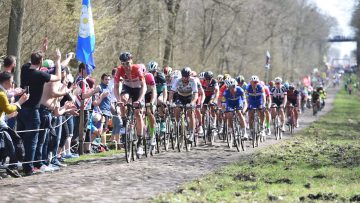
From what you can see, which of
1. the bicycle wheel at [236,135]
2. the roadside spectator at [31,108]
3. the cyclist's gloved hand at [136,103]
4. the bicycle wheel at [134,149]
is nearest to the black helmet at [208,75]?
the bicycle wheel at [236,135]

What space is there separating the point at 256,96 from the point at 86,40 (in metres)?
7.19

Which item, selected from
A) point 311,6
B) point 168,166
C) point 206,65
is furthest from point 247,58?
point 168,166

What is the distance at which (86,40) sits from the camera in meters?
16.7

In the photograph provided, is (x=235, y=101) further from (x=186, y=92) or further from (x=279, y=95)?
(x=279, y=95)

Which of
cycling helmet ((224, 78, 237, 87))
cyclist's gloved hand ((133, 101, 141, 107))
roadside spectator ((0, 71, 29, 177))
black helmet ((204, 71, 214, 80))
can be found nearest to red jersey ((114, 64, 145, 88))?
cyclist's gloved hand ((133, 101, 141, 107))

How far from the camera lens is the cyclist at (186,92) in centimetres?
1809

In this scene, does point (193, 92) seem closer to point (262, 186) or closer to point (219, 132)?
point (219, 132)

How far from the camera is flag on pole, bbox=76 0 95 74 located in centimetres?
1652

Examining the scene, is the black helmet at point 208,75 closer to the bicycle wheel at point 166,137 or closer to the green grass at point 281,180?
the bicycle wheel at point 166,137

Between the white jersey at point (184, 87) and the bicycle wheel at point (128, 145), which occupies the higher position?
the white jersey at point (184, 87)

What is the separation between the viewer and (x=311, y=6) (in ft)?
350

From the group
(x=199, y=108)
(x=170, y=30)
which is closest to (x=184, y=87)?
(x=199, y=108)

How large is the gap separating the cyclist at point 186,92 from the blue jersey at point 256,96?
11.9 feet

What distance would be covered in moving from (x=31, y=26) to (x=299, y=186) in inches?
537
